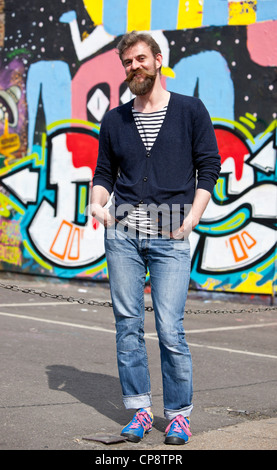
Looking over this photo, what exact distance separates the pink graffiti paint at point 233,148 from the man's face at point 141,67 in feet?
25.1

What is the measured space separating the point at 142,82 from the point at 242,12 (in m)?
8.06

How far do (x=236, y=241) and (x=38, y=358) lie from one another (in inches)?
224

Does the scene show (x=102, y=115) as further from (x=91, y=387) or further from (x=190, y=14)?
(x=91, y=387)

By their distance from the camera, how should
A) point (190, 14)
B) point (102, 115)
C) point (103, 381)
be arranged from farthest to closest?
1. point (102, 115)
2. point (190, 14)
3. point (103, 381)

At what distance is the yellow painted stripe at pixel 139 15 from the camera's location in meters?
13.0

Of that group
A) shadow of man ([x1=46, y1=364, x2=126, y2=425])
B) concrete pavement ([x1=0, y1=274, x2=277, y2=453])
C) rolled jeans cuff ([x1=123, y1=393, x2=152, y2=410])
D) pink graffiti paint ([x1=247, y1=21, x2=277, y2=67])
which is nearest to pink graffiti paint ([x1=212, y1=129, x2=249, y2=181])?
pink graffiti paint ([x1=247, y1=21, x2=277, y2=67])

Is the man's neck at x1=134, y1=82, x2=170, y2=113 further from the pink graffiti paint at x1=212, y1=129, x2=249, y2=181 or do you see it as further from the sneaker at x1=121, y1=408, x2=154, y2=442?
the pink graffiti paint at x1=212, y1=129, x2=249, y2=181

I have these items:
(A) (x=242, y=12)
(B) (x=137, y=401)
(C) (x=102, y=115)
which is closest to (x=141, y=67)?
(B) (x=137, y=401)

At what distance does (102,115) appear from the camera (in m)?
13.3

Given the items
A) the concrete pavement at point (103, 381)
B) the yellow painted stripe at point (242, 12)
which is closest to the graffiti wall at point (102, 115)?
the yellow painted stripe at point (242, 12)

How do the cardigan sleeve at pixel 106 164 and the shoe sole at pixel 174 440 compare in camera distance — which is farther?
the cardigan sleeve at pixel 106 164

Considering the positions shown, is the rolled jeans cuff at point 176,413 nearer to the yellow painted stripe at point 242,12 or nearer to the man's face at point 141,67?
the man's face at point 141,67

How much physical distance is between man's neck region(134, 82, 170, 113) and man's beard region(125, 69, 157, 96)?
0.05 metres
